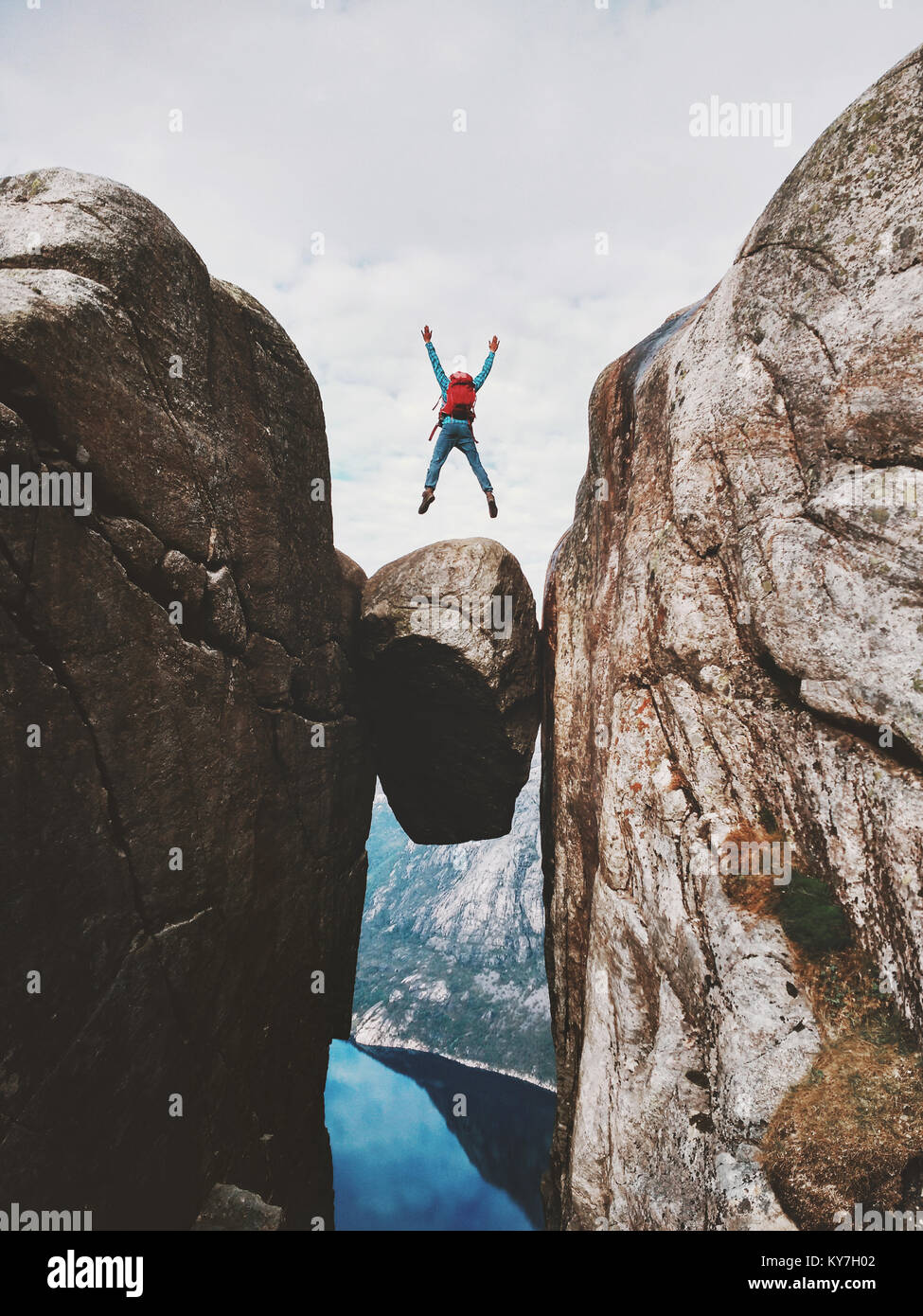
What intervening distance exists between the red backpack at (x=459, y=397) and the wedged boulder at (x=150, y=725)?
3370 millimetres

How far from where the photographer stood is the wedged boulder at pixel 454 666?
1393cm

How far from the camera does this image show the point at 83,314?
7516mm

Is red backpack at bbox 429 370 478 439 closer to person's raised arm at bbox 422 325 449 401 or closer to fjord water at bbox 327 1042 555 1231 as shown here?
person's raised arm at bbox 422 325 449 401

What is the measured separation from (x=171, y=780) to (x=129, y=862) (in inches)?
50.9

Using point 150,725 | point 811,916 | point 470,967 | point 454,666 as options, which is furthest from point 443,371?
point 470,967

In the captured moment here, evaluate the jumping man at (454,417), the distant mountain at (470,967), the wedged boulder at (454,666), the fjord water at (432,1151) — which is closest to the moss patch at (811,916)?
the wedged boulder at (454,666)

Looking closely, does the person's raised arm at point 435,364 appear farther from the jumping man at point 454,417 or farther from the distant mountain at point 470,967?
the distant mountain at point 470,967

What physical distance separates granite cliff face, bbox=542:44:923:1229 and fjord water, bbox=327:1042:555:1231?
53365 millimetres

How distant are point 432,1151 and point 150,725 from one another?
89732 mm

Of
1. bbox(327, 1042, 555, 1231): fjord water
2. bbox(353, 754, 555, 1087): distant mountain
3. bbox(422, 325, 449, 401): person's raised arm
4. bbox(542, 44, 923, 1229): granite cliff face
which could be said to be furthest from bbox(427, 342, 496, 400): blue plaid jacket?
bbox(353, 754, 555, 1087): distant mountain

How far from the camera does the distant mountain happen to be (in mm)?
123938

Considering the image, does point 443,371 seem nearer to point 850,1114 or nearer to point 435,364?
point 435,364
